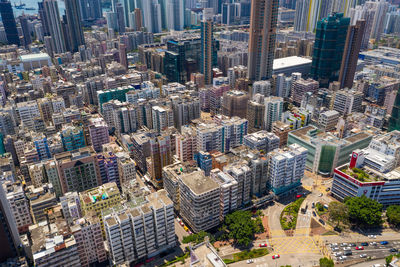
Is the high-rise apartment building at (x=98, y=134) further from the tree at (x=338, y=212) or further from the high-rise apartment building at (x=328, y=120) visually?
the high-rise apartment building at (x=328, y=120)

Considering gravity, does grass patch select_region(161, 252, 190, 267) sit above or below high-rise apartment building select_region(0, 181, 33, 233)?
below

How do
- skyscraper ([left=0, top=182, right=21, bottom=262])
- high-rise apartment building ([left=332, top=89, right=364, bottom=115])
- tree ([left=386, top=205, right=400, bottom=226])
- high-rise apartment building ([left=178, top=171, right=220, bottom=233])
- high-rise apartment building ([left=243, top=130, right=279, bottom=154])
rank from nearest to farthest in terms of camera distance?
skyscraper ([left=0, top=182, right=21, bottom=262]), high-rise apartment building ([left=178, top=171, right=220, bottom=233]), tree ([left=386, top=205, right=400, bottom=226]), high-rise apartment building ([left=243, top=130, right=279, bottom=154]), high-rise apartment building ([left=332, top=89, right=364, bottom=115])

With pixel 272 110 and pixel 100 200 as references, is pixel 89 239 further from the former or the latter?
pixel 272 110

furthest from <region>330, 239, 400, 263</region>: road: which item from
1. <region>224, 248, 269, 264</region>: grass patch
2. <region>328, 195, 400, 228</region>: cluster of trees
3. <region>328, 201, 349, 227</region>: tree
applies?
<region>224, 248, 269, 264</region>: grass patch

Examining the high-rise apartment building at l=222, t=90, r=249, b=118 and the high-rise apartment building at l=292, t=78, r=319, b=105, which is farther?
the high-rise apartment building at l=292, t=78, r=319, b=105

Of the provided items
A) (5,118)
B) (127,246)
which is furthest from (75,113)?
(127,246)

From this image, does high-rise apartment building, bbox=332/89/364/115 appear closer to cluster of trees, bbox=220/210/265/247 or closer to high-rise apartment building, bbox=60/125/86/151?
cluster of trees, bbox=220/210/265/247

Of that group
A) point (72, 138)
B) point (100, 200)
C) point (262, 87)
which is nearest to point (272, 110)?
point (262, 87)
